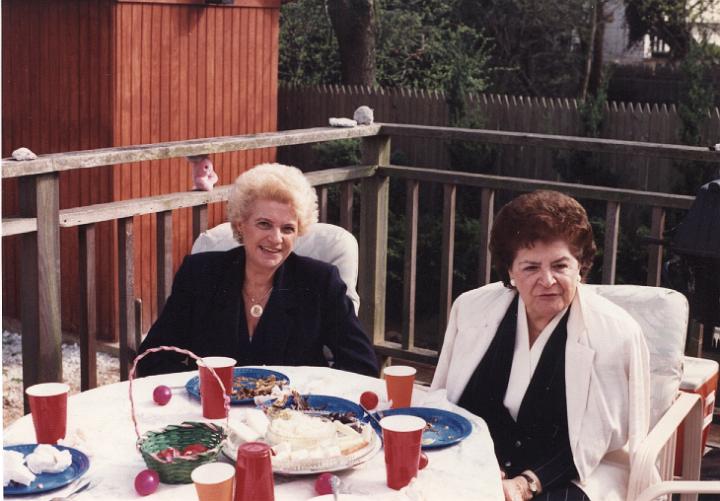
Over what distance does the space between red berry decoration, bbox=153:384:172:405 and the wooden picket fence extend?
365 inches

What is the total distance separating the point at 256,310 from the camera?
299cm

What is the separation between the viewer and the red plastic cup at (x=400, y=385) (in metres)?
2.26

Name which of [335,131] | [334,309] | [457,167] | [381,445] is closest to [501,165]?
[457,167]

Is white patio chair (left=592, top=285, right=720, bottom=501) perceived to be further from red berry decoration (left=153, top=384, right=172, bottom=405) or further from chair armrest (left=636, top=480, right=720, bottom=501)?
red berry decoration (left=153, top=384, right=172, bottom=405)

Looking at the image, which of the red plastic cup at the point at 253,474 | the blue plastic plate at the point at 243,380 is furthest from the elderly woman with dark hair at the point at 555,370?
the red plastic cup at the point at 253,474

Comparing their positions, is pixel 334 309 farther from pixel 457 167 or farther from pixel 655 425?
pixel 457 167

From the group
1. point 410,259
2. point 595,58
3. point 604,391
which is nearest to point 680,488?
point 604,391

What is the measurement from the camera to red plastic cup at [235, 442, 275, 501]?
1.64 meters

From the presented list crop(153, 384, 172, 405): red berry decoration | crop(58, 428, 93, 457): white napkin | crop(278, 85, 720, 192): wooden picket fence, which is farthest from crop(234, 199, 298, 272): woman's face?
crop(278, 85, 720, 192): wooden picket fence

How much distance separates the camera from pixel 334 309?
3016 millimetres

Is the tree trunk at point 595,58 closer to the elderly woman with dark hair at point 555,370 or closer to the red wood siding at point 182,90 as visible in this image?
the red wood siding at point 182,90

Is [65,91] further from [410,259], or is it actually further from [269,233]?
[269,233]

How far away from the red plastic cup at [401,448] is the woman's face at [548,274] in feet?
2.41

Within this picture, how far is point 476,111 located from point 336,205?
1984mm
